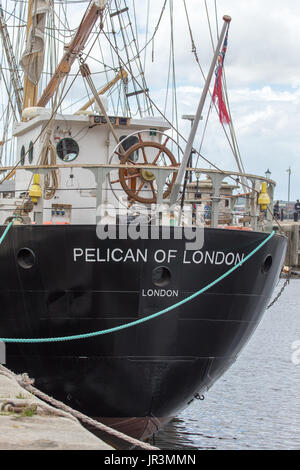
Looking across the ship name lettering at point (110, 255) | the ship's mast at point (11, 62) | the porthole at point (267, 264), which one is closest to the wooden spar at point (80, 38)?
the ship name lettering at point (110, 255)

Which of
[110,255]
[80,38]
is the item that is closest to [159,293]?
[110,255]

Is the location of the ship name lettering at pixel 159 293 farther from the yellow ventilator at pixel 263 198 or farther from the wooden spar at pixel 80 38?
the wooden spar at pixel 80 38

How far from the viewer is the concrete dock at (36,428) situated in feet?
25.0

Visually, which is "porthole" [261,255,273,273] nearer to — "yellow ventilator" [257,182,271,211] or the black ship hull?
the black ship hull

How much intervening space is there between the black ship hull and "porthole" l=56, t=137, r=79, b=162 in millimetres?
4065

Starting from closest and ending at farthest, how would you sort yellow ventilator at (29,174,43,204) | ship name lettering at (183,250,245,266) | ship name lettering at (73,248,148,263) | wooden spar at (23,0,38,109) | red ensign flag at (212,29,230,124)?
ship name lettering at (73,248,148,263), ship name lettering at (183,250,245,266), yellow ventilator at (29,174,43,204), red ensign flag at (212,29,230,124), wooden spar at (23,0,38,109)

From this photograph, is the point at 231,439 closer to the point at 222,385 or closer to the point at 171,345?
the point at 171,345

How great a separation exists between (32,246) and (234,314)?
12.5ft

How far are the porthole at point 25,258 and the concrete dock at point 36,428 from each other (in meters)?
3.25

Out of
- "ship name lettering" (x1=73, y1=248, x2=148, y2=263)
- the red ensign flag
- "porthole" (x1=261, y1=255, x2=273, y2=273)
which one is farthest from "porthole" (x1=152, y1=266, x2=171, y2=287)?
the red ensign flag

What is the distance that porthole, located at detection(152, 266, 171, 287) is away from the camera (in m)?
13.1

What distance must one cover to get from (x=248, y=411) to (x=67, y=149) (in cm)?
824
